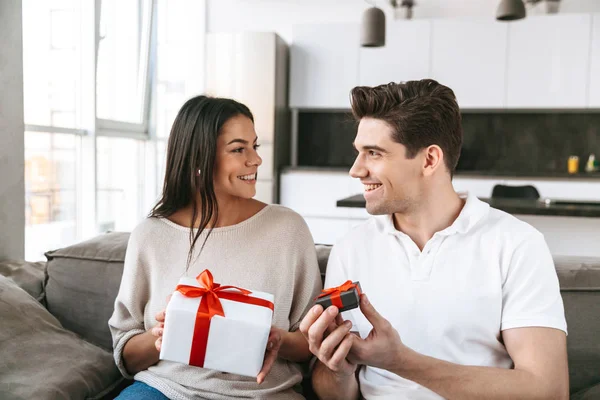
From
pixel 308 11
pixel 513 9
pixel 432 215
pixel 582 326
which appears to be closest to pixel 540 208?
pixel 513 9

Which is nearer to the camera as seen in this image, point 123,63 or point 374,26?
point 374,26

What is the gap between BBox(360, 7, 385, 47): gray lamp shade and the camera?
3.51 m

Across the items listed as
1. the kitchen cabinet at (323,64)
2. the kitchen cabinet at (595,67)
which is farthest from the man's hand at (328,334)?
the kitchen cabinet at (595,67)

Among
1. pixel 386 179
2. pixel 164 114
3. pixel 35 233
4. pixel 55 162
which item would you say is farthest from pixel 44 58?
pixel 386 179

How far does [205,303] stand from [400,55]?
174 inches

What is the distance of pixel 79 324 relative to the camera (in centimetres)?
182

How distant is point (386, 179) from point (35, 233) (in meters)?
2.80

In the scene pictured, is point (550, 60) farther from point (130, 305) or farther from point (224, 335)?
point (224, 335)

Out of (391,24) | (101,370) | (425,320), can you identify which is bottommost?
(101,370)

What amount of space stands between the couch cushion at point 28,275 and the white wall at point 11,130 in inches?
11.8

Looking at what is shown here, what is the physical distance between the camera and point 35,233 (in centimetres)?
349

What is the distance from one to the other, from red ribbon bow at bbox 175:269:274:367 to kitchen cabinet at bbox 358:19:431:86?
419 centimetres

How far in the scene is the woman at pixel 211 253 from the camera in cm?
142

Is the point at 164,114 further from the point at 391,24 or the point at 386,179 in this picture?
the point at 386,179
